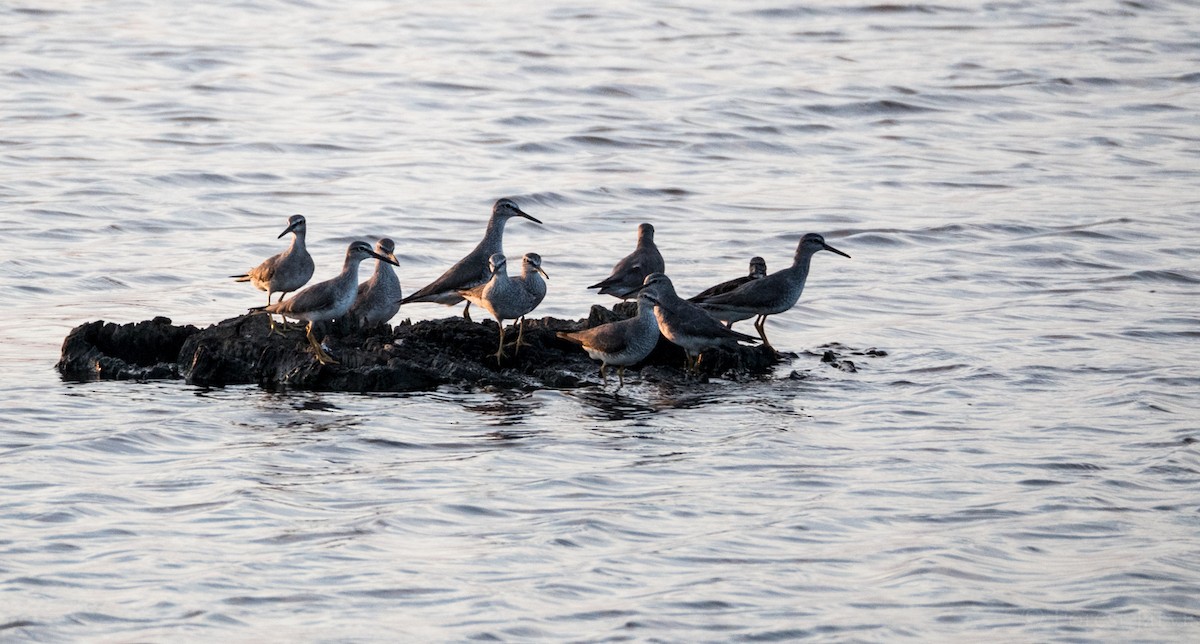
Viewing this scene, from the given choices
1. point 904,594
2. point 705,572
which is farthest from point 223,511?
point 904,594

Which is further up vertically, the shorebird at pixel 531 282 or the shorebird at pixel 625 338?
the shorebird at pixel 531 282

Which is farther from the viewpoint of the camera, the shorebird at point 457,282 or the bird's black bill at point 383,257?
the shorebird at point 457,282

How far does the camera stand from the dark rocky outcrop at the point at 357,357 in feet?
38.7

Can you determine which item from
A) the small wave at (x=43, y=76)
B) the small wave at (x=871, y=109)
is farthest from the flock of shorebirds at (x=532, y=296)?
the small wave at (x=43, y=76)

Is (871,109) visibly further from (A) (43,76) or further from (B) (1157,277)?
(A) (43,76)

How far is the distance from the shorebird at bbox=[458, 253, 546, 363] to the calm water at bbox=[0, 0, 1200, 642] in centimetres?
76

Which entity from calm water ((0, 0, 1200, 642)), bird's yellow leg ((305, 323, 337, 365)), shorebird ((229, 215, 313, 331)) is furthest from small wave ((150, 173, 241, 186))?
bird's yellow leg ((305, 323, 337, 365))

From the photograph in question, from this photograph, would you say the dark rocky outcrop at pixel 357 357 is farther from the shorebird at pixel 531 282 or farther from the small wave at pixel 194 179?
the small wave at pixel 194 179

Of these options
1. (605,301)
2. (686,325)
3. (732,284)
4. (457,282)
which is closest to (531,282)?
(457,282)

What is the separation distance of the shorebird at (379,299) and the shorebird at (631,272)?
1.69 m

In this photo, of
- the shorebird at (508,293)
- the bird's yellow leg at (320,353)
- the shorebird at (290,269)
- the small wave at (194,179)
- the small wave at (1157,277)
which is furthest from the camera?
the small wave at (194,179)

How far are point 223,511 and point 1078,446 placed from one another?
5350 mm

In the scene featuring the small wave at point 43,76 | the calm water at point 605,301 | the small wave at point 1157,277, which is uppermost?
the small wave at point 43,76

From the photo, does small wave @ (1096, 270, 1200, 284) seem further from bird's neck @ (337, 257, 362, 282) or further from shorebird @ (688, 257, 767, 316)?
bird's neck @ (337, 257, 362, 282)
